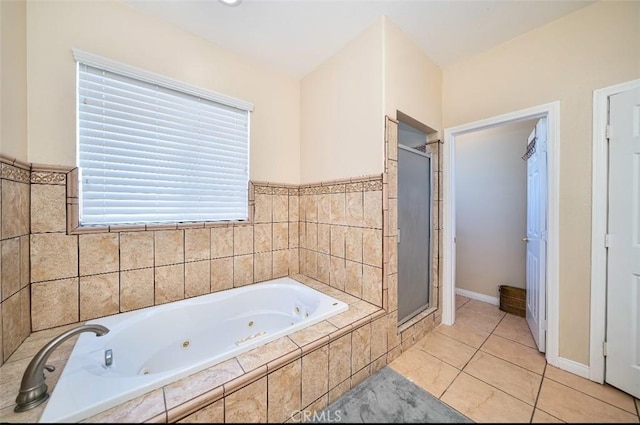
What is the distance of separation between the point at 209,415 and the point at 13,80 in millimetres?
1855

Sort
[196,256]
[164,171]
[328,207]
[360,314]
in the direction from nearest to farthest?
1. [360,314]
2. [164,171]
3. [196,256]
4. [328,207]

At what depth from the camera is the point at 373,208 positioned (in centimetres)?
174

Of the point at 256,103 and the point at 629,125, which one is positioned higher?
A: the point at 256,103

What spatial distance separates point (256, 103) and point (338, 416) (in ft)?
7.51

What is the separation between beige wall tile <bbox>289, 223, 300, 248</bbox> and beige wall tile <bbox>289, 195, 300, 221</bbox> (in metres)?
0.07

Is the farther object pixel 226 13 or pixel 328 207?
pixel 328 207

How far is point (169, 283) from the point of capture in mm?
1697

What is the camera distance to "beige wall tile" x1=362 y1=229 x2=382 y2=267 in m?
1.70

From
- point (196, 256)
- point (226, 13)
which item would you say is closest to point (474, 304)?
point (196, 256)

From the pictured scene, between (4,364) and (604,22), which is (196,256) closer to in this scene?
(4,364)

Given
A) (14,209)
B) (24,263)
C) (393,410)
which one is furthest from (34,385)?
(393,410)

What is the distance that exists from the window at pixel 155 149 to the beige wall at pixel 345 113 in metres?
0.63

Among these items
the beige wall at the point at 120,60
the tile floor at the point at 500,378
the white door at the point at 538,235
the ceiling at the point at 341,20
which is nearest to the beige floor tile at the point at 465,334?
the tile floor at the point at 500,378

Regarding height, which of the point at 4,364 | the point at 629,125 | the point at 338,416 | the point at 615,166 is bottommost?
the point at 4,364
